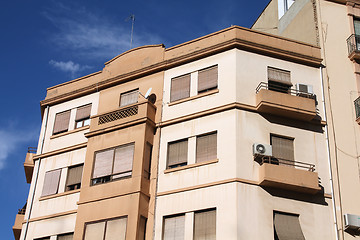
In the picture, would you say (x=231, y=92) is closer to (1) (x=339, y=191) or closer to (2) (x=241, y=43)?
(2) (x=241, y=43)

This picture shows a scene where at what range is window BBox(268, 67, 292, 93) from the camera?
26.7m

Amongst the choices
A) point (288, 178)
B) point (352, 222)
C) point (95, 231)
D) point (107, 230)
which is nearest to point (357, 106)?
point (288, 178)

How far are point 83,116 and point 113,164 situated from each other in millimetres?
5110

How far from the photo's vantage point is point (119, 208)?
81.0 ft

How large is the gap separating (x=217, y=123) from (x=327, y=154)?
17.3 feet

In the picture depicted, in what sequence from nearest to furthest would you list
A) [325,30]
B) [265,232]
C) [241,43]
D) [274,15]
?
[265,232] < [241,43] < [325,30] < [274,15]

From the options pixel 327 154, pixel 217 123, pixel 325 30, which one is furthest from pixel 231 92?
pixel 325 30

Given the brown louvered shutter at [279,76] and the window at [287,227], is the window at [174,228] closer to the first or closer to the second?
the window at [287,227]

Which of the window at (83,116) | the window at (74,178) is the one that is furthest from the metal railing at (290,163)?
the window at (83,116)

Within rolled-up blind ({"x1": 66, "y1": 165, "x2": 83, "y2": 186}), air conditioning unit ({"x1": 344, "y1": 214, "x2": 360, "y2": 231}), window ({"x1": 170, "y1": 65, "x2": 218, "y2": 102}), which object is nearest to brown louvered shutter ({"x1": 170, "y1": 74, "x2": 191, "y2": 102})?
window ({"x1": 170, "y1": 65, "x2": 218, "y2": 102})

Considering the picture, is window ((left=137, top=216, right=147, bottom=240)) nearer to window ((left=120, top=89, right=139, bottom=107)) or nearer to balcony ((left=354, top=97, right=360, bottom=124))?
window ((left=120, top=89, right=139, bottom=107))

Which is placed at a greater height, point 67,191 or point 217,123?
point 217,123

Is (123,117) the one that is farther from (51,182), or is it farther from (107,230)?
(107,230)

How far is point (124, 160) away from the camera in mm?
26047
